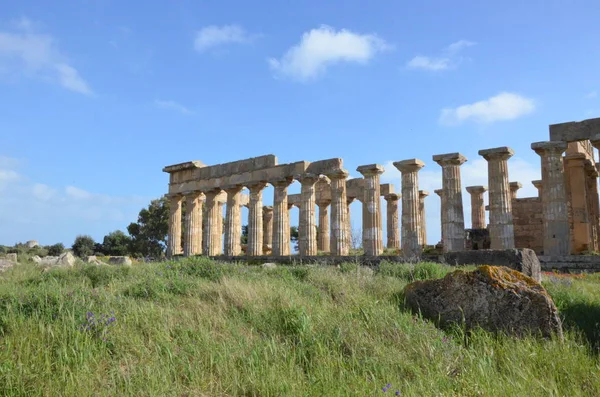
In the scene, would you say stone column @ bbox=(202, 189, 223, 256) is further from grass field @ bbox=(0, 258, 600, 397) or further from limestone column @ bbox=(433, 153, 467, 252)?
grass field @ bbox=(0, 258, 600, 397)

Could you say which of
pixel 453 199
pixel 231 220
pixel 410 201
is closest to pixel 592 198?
pixel 453 199

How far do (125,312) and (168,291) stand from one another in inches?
76.0

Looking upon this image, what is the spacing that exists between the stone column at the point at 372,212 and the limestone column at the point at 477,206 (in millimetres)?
9520

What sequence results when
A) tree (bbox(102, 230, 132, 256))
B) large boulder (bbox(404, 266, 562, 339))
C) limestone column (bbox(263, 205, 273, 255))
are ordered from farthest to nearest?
tree (bbox(102, 230, 132, 256)) → limestone column (bbox(263, 205, 273, 255)) → large boulder (bbox(404, 266, 562, 339))

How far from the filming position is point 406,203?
2752cm

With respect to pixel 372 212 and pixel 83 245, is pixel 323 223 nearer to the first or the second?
pixel 372 212

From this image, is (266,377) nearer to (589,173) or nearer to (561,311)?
(561,311)

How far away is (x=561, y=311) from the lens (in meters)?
9.65

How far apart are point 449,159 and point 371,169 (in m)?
4.31

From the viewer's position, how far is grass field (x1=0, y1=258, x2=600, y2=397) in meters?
5.89

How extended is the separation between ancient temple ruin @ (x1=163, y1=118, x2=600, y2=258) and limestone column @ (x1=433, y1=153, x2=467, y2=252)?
48mm

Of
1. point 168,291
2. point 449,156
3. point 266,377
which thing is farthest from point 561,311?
point 449,156

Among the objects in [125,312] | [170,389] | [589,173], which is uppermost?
[589,173]

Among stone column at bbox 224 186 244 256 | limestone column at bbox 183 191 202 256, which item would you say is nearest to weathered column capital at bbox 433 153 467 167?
stone column at bbox 224 186 244 256
